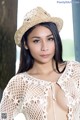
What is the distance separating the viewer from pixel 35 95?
1.28 metres

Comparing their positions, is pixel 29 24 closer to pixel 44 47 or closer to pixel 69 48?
pixel 44 47

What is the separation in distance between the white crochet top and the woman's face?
0.09 meters

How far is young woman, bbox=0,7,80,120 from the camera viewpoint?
1264mm

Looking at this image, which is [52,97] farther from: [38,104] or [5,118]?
[5,118]

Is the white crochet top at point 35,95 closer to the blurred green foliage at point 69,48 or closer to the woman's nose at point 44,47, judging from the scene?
the woman's nose at point 44,47

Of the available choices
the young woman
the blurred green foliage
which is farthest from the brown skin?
the blurred green foliage

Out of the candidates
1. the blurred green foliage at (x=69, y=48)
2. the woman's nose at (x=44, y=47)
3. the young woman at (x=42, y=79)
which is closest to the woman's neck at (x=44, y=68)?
the young woman at (x=42, y=79)

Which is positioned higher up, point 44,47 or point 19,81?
point 44,47

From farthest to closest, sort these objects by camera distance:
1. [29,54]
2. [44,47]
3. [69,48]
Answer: [69,48] → [29,54] → [44,47]

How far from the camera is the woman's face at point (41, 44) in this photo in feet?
4.20

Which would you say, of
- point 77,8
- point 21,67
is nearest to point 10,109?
point 21,67

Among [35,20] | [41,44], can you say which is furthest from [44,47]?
[35,20]

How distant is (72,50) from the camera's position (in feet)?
6.31

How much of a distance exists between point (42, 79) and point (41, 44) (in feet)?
0.48
